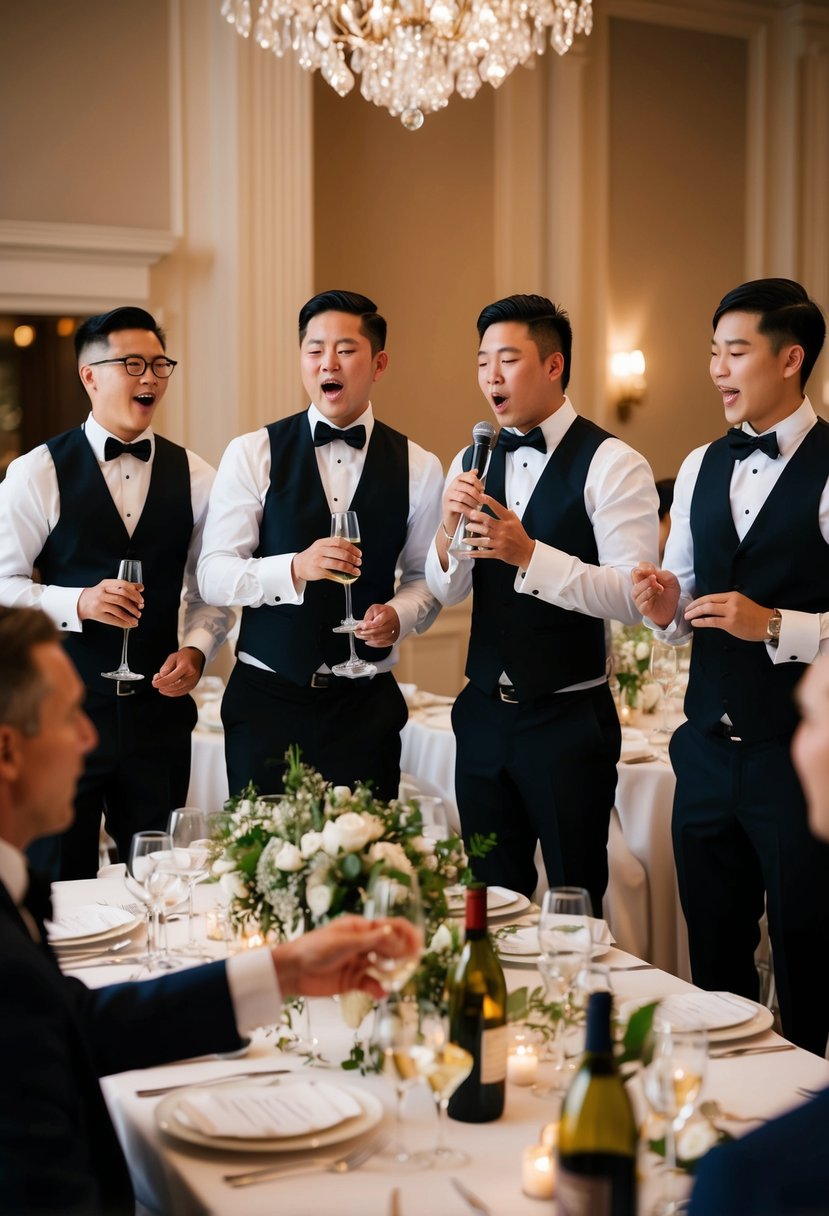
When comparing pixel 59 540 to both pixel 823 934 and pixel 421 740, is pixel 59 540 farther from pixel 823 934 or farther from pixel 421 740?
pixel 823 934

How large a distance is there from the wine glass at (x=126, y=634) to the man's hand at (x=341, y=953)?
5.27 ft

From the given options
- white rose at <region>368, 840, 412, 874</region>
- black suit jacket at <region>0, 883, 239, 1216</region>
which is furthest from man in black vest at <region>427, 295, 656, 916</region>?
black suit jacket at <region>0, 883, 239, 1216</region>

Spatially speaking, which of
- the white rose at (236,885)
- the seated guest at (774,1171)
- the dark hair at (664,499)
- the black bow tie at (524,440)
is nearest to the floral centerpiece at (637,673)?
the dark hair at (664,499)

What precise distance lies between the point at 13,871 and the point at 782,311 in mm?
2151

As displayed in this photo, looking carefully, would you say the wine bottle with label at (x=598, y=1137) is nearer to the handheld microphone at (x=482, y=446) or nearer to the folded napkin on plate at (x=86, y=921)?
the folded napkin on plate at (x=86, y=921)

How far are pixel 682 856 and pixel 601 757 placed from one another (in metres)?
0.32

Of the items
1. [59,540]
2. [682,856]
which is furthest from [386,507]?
[682,856]

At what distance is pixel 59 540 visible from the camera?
3420mm

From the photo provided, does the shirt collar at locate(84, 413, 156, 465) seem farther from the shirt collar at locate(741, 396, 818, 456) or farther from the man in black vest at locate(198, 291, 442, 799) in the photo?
the shirt collar at locate(741, 396, 818, 456)

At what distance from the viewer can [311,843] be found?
178 centimetres

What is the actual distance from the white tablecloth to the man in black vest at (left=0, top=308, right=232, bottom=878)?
144 cm

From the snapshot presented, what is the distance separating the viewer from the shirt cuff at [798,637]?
2.78m

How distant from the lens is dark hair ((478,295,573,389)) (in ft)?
10.9

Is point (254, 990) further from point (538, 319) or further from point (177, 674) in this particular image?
point (538, 319)
